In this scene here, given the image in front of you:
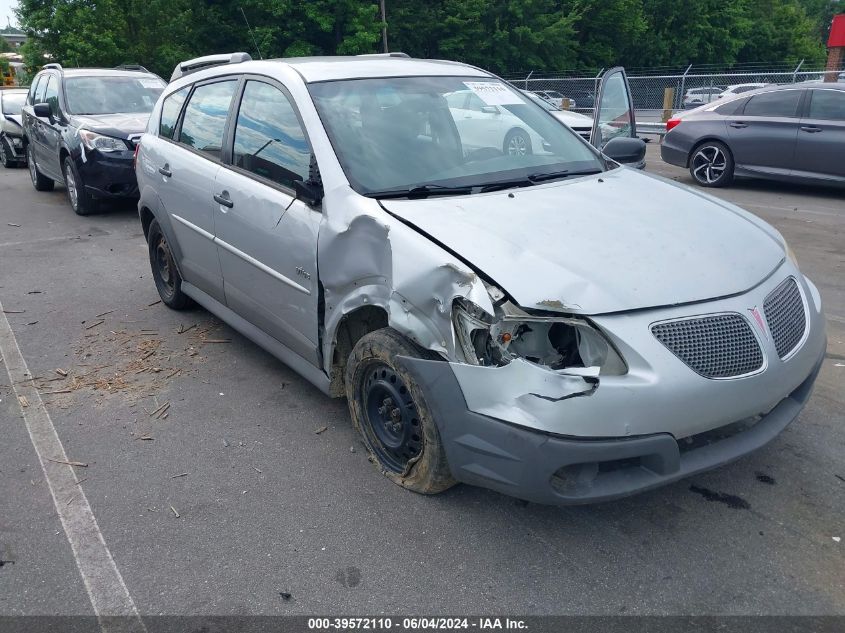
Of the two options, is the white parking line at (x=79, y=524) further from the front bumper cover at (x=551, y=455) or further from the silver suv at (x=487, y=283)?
the front bumper cover at (x=551, y=455)

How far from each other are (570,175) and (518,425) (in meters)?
1.80

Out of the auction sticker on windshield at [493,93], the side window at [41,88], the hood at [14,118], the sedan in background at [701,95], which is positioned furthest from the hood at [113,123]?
the sedan in background at [701,95]

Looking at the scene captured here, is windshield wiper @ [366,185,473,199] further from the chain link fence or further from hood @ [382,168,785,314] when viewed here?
the chain link fence

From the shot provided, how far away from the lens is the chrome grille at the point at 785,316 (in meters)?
2.95

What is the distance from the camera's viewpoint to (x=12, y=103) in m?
15.2

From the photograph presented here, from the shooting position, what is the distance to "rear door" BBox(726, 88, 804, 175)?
33.4 ft

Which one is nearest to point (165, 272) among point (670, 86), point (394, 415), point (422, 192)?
point (422, 192)

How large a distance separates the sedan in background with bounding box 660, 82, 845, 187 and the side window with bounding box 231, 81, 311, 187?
854 centimetres

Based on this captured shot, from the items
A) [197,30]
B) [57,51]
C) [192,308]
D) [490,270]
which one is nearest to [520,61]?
[197,30]

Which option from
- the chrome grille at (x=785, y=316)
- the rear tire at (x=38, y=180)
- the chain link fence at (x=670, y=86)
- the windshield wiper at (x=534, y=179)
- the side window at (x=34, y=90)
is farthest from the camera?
the chain link fence at (x=670, y=86)

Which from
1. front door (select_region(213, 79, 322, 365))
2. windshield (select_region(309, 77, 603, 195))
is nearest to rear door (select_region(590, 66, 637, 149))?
windshield (select_region(309, 77, 603, 195))

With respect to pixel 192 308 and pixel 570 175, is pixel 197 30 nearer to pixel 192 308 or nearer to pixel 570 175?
pixel 192 308

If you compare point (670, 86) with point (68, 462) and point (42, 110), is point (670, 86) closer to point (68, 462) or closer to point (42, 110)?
point (42, 110)

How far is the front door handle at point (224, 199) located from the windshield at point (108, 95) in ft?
22.6
